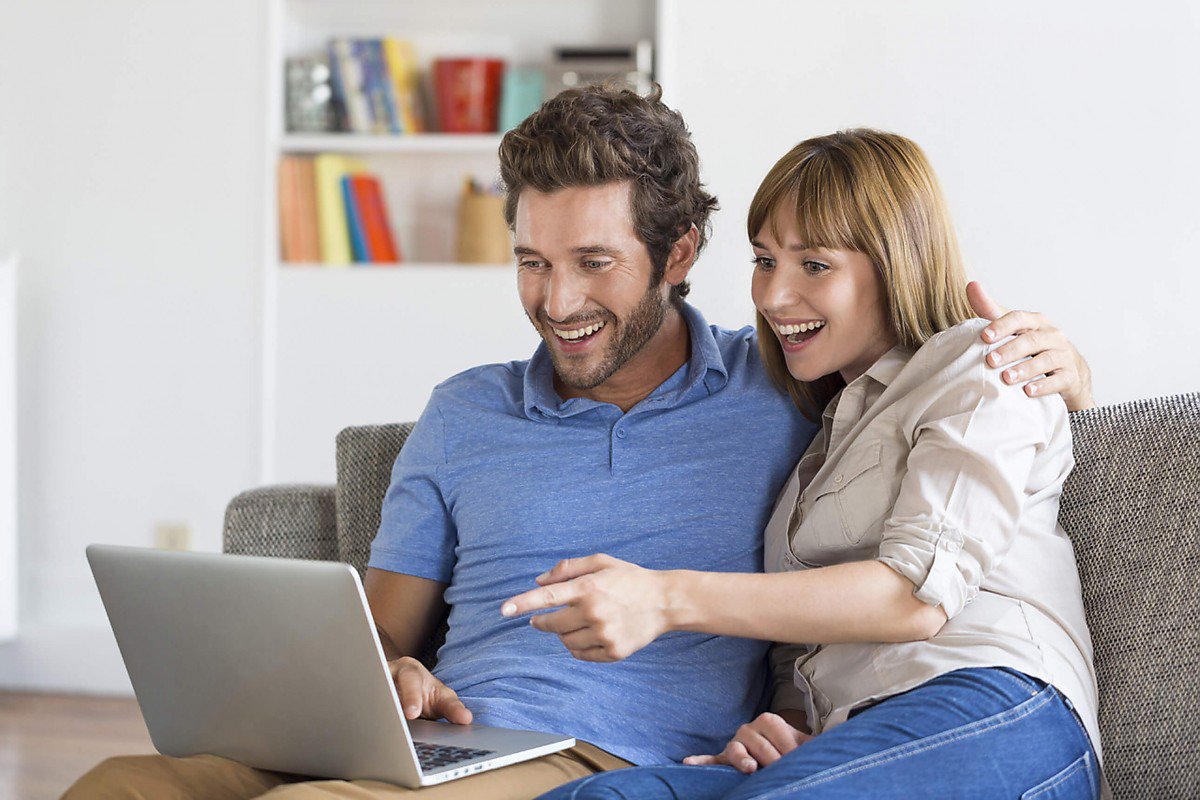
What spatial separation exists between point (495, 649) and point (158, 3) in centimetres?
269

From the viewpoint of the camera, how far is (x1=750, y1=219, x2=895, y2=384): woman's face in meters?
1.54

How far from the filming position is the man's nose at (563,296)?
1.70 m

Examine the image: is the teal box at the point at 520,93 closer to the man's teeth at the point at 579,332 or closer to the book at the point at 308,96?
the book at the point at 308,96

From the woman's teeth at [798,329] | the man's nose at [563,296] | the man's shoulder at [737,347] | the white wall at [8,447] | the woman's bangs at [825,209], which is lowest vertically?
the white wall at [8,447]

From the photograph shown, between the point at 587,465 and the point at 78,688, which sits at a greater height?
the point at 587,465

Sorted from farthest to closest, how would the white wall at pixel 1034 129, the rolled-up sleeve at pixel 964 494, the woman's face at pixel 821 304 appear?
1. the white wall at pixel 1034 129
2. the woman's face at pixel 821 304
3. the rolled-up sleeve at pixel 964 494

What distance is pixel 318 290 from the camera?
3.55 m

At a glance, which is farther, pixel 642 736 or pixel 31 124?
pixel 31 124

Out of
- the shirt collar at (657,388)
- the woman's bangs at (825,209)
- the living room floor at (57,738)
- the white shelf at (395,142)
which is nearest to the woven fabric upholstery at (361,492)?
the shirt collar at (657,388)

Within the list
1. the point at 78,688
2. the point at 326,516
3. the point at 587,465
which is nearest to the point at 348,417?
the point at 78,688

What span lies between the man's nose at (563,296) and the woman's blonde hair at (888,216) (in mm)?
289

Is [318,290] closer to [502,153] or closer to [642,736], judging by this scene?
[502,153]

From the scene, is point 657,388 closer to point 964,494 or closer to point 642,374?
point 642,374

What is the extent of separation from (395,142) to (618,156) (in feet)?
6.41
